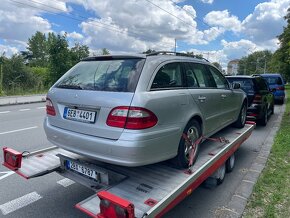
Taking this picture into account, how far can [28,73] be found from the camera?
2506cm

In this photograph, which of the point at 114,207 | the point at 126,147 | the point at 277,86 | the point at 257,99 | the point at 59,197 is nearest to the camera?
the point at 114,207

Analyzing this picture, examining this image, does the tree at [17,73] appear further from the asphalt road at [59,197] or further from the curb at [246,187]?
the curb at [246,187]

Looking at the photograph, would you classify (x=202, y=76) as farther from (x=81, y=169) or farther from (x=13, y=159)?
(x=13, y=159)

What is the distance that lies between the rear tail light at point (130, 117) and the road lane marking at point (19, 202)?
70.1 inches

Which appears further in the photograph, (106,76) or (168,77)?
(168,77)

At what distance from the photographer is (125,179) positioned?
314 cm

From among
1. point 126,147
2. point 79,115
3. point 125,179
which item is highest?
point 79,115

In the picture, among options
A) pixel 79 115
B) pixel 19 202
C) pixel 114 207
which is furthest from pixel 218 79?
pixel 19 202

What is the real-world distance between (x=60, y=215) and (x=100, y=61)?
203cm

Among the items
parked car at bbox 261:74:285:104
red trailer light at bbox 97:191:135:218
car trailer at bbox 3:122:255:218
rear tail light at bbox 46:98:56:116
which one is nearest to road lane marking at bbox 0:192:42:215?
car trailer at bbox 3:122:255:218

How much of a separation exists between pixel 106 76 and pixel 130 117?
2.35 ft

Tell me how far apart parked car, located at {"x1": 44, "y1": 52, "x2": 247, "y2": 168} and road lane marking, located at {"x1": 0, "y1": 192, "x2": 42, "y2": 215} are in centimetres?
92

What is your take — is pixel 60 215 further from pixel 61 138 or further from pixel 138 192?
pixel 138 192

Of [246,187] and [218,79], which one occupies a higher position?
[218,79]
